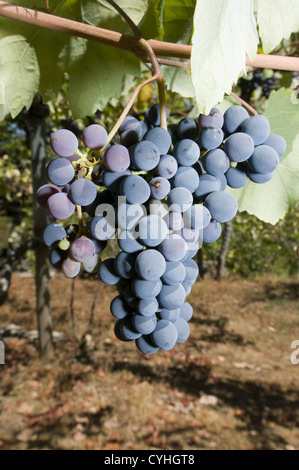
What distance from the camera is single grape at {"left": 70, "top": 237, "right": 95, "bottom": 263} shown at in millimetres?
720

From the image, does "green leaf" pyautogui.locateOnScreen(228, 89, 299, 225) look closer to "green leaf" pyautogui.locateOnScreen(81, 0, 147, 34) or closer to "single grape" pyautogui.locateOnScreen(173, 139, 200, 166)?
"single grape" pyautogui.locateOnScreen(173, 139, 200, 166)

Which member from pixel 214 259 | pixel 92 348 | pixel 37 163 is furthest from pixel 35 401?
pixel 214 259

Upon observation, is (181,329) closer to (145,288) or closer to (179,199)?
(145,288)

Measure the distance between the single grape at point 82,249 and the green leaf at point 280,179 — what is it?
0.37 meters

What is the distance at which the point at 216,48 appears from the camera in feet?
2.02

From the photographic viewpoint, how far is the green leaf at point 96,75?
3.50ft

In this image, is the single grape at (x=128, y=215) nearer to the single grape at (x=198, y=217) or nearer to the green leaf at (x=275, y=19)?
the single grape at (x=198, y=217)

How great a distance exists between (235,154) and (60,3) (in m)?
0.65

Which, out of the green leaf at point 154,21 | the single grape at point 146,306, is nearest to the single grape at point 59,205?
the single grape at point 146,306

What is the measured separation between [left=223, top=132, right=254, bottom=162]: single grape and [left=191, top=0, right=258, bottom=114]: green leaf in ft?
0.34

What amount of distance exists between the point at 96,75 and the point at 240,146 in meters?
0.57

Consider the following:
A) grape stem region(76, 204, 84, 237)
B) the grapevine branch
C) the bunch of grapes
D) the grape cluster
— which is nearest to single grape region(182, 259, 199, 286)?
the bunch of grapes

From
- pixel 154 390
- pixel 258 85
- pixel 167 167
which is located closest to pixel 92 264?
pixel 167 167

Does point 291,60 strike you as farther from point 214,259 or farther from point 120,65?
point 214,259
